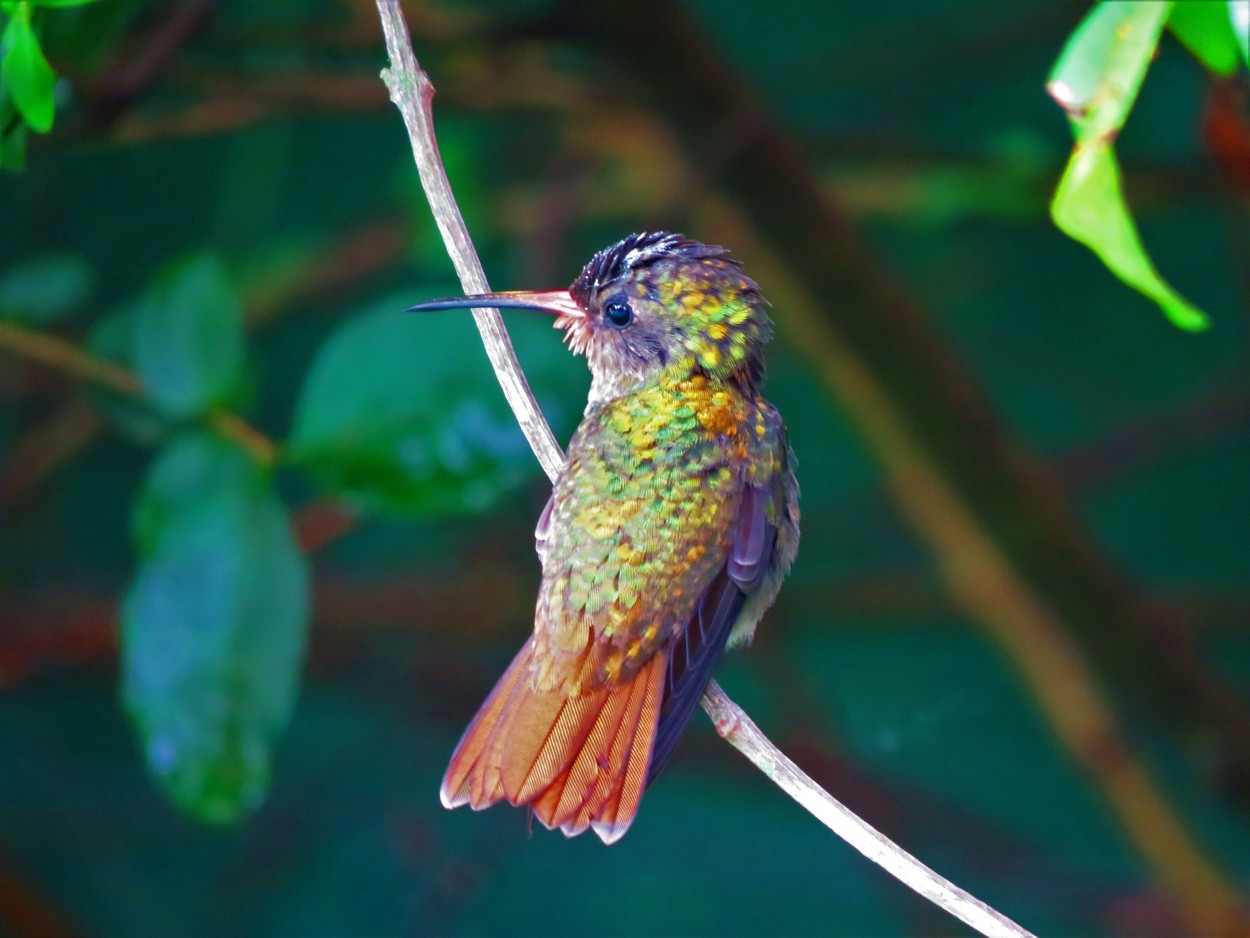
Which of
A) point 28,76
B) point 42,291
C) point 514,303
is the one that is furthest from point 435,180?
point 42,291

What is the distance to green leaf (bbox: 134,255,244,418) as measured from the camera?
6.71ft

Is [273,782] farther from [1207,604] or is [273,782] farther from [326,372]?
[1207,604]

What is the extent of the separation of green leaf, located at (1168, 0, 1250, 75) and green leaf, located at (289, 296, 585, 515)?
1236 mm

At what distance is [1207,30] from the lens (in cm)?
103

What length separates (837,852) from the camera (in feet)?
13.2

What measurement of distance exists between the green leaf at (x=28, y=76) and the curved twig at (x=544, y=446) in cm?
33

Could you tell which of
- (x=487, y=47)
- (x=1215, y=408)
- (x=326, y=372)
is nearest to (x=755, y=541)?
(x=326, y=372)

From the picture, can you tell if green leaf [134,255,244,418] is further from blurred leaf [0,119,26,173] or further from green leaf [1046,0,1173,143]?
green leaf [1046,0,1173,143]

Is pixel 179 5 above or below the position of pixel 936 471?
above

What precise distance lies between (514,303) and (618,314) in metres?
0.28

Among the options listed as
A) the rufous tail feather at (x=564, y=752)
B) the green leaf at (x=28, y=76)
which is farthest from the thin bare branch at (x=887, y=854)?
the green leaf at (x=28, y=76)

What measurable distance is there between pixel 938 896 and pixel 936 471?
1.84m

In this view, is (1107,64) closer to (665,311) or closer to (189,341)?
(665,311)

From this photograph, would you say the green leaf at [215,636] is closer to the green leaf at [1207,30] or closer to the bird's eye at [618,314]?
the bird's eye at [618,314]
